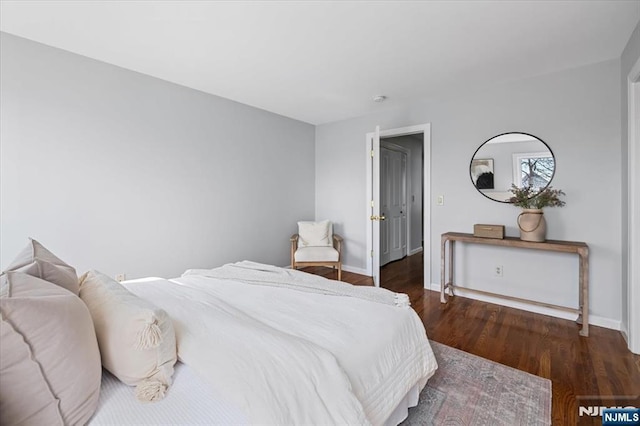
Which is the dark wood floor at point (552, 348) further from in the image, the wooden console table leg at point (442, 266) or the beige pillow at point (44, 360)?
the beige pillow at point (44, 360)

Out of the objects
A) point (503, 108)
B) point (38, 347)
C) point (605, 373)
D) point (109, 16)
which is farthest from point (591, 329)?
point (109, 16)

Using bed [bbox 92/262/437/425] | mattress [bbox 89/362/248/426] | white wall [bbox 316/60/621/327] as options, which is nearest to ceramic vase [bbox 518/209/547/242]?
white wall [bbox 316/60/621/327]

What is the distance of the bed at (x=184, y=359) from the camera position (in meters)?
0.75

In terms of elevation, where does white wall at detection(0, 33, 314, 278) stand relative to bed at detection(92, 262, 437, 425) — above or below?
above

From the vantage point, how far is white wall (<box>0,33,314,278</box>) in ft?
7.59

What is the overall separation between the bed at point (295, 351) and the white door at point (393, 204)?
318 cm

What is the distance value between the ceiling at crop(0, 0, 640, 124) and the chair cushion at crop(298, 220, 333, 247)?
193 centimetres

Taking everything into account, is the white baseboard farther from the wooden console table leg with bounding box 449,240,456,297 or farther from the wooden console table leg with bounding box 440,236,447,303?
the wooden console table leg with bounding box 440,236,447,303

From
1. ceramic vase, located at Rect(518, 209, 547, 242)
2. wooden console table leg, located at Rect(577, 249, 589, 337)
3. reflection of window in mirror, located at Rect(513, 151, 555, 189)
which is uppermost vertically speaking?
reflection of window in mirror, located at Rect(513, 151, 555, 189)

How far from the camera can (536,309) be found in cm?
299

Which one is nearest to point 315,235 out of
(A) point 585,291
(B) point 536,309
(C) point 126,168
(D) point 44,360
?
(C) point 126,168

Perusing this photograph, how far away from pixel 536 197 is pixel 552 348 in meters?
1.41

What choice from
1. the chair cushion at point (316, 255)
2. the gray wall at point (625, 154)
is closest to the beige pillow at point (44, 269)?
the chair cushion at point (316, 255)

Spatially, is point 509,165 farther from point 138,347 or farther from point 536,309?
point 138,347
